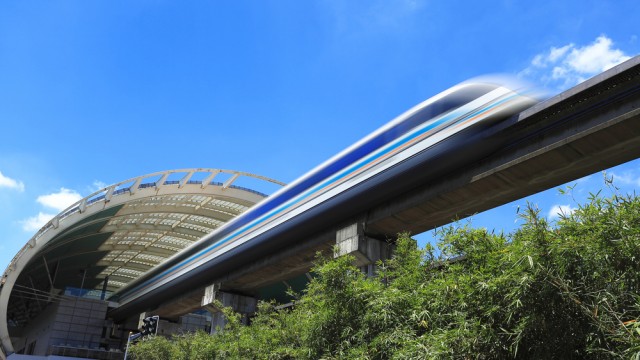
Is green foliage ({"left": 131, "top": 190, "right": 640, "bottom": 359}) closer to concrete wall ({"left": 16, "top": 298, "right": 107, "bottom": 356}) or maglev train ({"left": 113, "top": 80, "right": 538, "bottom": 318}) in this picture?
maglev train ({"left": 113, "top": 80, "right": 538, "bottom": 318})

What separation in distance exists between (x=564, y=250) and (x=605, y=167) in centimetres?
866

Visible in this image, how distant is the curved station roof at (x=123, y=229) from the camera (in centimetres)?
3192

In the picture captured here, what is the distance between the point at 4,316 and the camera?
32.1m

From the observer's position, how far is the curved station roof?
1257 inches

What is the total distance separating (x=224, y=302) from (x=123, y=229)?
49.0 feet

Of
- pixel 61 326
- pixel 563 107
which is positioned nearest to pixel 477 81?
pixel 563 107

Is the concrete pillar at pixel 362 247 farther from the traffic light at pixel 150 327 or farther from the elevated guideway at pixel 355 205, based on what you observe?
the traffic light at pixel 150 327

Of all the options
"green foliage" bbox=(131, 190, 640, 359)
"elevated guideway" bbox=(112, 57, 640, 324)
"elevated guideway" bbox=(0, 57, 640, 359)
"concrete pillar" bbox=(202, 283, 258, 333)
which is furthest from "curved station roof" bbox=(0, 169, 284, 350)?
"green foliage" bbox=(131, 190, 640, 359)

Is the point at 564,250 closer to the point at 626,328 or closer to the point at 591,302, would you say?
the point at 591,302

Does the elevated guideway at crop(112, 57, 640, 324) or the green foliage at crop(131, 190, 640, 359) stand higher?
the elevated guideway at crop(112, 57, 640, 324)

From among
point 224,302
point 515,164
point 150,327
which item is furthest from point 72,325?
point 515,164

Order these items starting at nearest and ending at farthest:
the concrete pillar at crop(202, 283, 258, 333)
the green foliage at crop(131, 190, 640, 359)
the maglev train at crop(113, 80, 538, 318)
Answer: the green foliage at crop(131, 190, 640, 359) < the maglev train at crop(113, 80, 538, 318) < the concrete pillar at crop(202, 283, 258, 333)

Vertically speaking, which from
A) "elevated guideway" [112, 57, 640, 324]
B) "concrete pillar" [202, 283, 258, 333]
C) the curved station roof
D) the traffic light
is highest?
the curved station roof

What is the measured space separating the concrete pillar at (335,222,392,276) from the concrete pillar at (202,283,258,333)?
11336 mm
